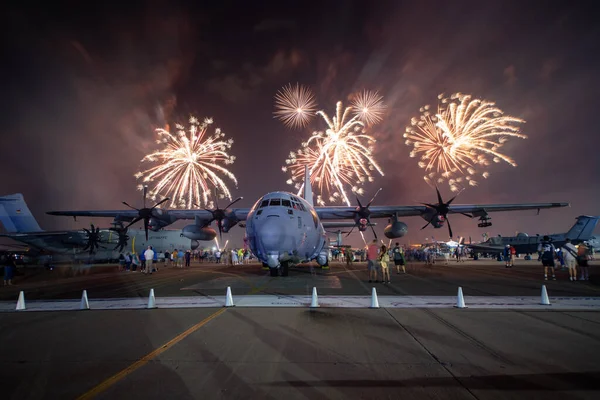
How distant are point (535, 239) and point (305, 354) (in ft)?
177

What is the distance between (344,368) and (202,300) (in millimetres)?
7278

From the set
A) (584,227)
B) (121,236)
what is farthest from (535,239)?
(121,236)

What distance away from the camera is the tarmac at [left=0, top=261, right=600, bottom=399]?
3.72 meters

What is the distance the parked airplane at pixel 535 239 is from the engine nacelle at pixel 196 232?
43.0 meters

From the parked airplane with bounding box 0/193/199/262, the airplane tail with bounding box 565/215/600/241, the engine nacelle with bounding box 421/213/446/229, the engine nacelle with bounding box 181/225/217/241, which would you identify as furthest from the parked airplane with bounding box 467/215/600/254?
the parked airplane with bounding box 0/193/199/262

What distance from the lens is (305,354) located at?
16.3ft

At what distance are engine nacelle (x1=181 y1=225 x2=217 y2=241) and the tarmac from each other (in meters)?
18.4

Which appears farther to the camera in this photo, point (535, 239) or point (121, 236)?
point (535, 239)

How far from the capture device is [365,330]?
645 centimetres

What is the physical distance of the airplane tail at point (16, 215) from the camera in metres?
41.0

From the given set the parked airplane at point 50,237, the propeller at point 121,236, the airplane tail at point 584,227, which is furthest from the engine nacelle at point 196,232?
the airplane tail at point 584,227

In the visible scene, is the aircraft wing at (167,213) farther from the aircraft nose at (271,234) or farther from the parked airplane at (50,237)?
the aircraft nose at (271,234)

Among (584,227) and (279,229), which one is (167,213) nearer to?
(279,229)

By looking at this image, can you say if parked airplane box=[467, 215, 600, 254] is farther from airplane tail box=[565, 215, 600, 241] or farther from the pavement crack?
the pavement crack
